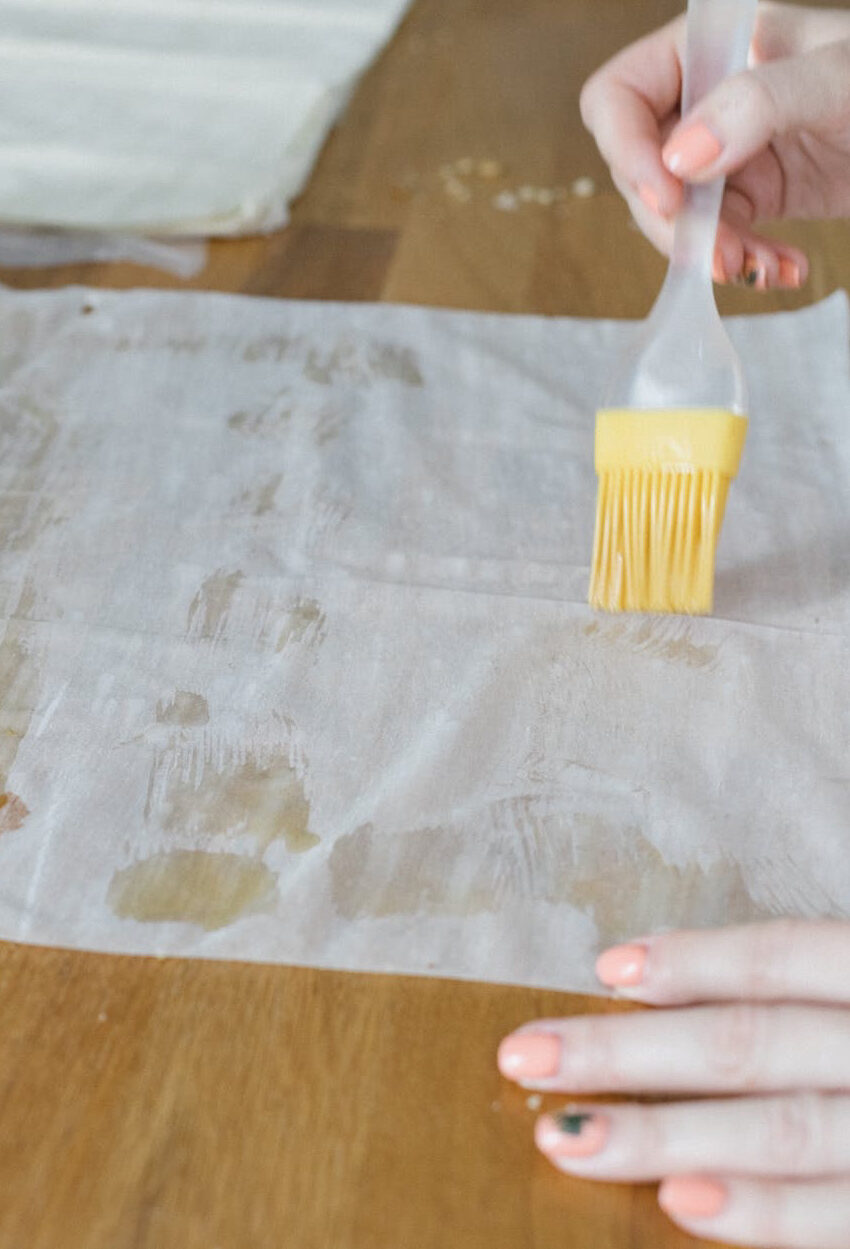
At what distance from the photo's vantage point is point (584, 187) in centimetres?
100

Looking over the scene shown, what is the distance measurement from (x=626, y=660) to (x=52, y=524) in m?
0.30

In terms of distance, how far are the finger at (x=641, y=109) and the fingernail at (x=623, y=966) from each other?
39cm

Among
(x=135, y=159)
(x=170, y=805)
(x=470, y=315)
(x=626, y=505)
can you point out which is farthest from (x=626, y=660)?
(x=135, y=159)

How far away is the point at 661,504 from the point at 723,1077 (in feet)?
0.89

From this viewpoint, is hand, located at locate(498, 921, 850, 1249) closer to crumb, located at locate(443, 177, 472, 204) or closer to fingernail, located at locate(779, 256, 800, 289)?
fingernail, located at locate(779, 256, 800, 289)

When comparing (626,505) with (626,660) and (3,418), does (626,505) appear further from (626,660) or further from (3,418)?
(3,418)

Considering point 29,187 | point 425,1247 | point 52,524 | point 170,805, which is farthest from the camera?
point 29,187

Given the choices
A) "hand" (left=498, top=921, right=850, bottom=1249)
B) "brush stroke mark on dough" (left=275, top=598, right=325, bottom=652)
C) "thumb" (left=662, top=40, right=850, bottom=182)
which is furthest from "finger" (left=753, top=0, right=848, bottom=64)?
"hand" (left=498, top=921, right=850, bottom=1249)

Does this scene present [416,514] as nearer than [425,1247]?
No

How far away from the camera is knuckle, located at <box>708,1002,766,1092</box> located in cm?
41

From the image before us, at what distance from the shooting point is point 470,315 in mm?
849

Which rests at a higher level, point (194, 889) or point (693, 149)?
point (693, 149)

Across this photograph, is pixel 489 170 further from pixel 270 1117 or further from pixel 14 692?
pixel 270 1117

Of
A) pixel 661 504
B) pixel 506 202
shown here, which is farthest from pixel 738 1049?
pixel 506 202
